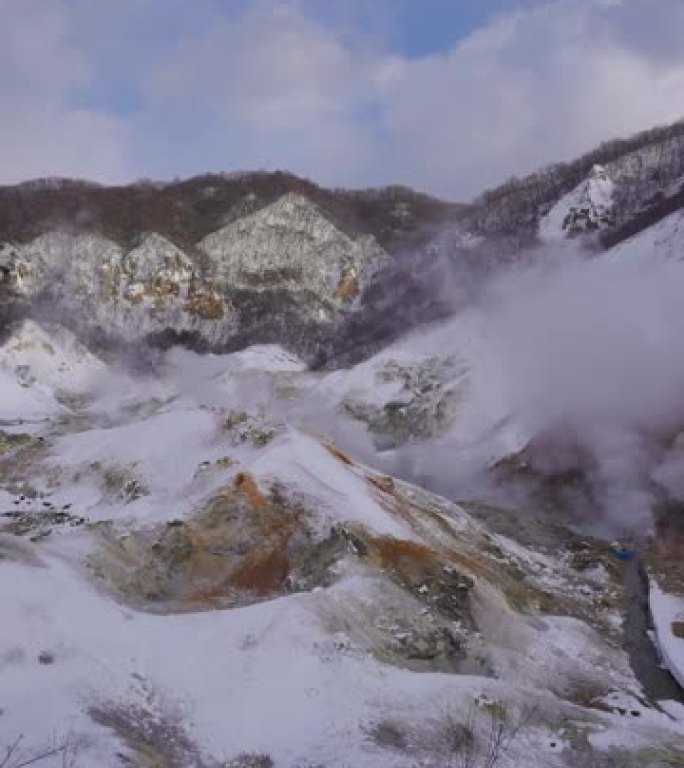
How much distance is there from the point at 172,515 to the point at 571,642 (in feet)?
43.7

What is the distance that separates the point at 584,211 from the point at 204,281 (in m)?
43.6

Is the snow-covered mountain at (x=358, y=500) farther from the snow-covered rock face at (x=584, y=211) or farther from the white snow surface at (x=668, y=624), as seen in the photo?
the snow-covered rock face at (x=584, y=211)

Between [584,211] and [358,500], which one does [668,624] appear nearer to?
[358,500]

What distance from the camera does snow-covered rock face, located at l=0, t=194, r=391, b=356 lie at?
102m

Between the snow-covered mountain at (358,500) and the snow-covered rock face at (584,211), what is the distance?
1.37 ft

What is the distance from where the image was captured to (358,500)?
31.9 meters

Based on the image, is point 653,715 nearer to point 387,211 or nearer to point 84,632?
point 84,632

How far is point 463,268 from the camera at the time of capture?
102125mm

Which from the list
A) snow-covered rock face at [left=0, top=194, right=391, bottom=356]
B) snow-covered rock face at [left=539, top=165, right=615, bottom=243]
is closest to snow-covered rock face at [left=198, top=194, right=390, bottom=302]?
snow-covered rock face at [left=0, top=194, right=391, bottom=356]

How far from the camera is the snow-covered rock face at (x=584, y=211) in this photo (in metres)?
93.8

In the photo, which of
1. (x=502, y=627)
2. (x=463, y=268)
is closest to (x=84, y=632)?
(x=502, y=627)

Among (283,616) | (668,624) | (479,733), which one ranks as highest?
(283,616)

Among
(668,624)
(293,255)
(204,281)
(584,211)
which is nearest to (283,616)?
(668,624)

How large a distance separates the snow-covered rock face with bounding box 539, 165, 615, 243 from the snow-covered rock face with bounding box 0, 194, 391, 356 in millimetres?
24757
